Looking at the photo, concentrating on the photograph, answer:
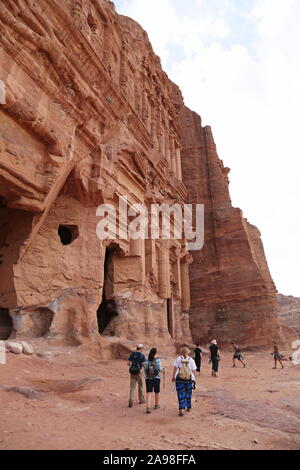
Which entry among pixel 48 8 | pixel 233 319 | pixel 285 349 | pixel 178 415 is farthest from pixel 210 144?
pixel 178 415

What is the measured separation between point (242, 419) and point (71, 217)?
9545 millimetres

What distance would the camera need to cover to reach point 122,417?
569 cm

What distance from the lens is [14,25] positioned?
9258mm

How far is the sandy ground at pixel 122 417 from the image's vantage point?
4.35m

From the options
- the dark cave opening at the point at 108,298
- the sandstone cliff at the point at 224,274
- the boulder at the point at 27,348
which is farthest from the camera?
the sandstone cliff at the point at 224,274

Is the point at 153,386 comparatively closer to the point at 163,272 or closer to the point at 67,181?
the point at 67,181

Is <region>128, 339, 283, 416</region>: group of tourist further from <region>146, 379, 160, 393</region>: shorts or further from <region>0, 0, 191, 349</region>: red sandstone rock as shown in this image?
<region>0, 0, 191, 349</region>: red sandstone rock

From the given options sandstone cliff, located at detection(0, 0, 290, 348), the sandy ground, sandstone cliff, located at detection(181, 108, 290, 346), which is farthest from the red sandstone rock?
sandstone cliff, located at detection(181, 108, 290, 346)

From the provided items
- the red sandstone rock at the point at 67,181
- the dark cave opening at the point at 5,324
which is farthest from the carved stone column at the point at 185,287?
the dark cave opening at the point at 5,324

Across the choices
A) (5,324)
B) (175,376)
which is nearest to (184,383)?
(175,376)

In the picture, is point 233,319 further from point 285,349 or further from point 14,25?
point 14,25

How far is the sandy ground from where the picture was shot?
14.3 feet

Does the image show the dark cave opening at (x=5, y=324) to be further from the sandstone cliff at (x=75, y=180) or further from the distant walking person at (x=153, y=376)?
the distant walking person at (x=153, y=376)

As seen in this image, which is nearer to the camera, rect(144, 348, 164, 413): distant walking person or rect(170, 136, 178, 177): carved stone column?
rect(144, 348, 164, 413): distant walking person
